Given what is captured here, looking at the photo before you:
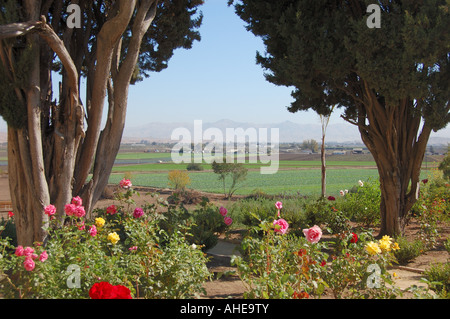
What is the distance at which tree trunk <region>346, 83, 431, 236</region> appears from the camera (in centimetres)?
779

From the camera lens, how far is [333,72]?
23.4 feet

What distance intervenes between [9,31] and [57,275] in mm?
2925

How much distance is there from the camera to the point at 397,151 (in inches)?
312

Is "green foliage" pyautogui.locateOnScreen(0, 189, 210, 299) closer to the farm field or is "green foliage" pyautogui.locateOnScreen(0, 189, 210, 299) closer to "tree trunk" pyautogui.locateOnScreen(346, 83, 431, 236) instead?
"tree trunk" pyautogui.locateOnScreen(346, 83, 431, 236)

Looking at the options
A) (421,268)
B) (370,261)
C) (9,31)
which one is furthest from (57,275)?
(421,268)

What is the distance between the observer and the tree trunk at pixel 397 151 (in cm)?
779

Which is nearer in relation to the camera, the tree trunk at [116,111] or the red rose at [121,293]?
the red rose at [121,293]

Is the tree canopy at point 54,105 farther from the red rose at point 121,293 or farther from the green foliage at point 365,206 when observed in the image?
the green foliage at point 365,206

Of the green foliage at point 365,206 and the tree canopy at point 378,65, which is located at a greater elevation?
the tree canopy at point 378,65

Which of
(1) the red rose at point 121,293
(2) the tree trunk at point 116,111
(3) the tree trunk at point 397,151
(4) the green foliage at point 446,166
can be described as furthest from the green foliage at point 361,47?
(4) the green foliage at point 446,166

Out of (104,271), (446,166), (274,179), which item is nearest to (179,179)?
(446,166)

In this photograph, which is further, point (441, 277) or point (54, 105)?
point (54, 105)

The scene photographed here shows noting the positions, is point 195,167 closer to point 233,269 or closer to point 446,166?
point 446,166
